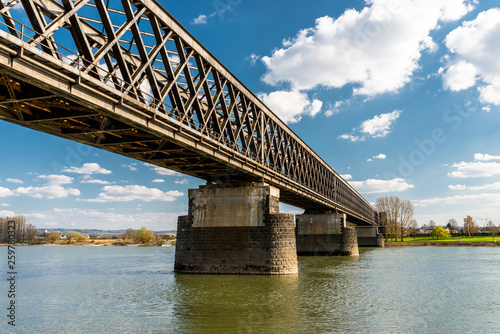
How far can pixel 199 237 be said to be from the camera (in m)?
34.5

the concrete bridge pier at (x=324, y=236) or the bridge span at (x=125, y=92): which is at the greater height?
the bridge span at (x=125, y=92)

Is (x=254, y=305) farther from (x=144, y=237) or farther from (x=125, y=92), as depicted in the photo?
(x=144, y=237)

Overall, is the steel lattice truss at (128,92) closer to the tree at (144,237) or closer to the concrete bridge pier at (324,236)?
the concrete bridge pier at (324,236)

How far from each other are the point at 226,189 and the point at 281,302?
15059 mm

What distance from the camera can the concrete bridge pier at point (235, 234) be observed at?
1312 inches

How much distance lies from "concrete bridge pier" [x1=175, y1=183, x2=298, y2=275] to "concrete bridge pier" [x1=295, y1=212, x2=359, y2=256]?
116 ft

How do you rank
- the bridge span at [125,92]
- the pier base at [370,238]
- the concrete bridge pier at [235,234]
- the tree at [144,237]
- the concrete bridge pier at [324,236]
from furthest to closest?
the tree at [144,237] → the pier base at [370,238] → the concrete bridge pier at [324,236] → the concrete bridge pier at [235,234] → the bridge span at [125,92]

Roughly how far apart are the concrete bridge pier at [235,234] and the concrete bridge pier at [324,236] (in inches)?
1390

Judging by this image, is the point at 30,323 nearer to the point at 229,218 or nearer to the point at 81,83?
the point at 81,83

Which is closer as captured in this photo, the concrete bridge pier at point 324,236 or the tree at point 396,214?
the concrete bridge pier at point 324,236

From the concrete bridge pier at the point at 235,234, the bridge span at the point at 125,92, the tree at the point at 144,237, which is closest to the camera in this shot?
the bridge span at the point at 125,92

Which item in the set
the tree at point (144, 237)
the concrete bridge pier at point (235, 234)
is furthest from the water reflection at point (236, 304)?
the tree at point (144, 237)

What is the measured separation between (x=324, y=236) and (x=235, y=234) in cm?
3976

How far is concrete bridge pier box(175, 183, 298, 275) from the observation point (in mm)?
33312
